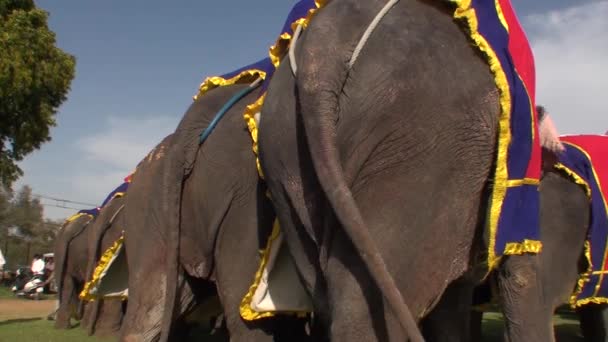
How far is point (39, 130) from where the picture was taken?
18703 mm

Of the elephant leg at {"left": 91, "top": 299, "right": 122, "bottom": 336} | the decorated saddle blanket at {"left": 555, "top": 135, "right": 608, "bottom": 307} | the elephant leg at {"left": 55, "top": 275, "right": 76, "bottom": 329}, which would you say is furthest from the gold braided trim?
the elephant leg at {"left": 55, "top": 275, "right": 76, "bottom": 329}

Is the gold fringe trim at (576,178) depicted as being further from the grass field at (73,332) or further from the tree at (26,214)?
the tree at (26,214)

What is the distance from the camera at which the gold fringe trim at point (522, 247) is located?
2.38 meters

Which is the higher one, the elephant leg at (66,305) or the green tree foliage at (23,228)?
the green tree foliage at (23,228)

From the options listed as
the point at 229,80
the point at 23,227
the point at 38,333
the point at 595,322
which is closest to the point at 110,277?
the point at 229,80

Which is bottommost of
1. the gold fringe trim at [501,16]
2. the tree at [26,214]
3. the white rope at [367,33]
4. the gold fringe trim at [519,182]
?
the gold fringe trim at [519,182]

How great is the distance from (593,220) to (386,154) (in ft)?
9.09

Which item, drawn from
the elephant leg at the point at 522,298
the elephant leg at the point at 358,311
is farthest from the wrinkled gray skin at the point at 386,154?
the elephant leg at the point at 522,298

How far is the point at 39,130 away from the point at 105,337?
11.8 m

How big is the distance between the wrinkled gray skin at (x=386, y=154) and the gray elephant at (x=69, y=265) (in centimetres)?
872

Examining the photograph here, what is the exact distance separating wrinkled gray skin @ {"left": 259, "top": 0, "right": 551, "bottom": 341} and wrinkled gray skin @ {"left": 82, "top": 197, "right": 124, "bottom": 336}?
13.3ft

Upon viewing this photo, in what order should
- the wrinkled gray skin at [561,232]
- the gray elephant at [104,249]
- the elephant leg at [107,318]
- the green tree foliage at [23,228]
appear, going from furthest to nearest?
the green tree foliage at [23,228] → the elephant leg at [107,318] → the gray elephant at [104,249] → the wrinkled gray skin at [561,232]

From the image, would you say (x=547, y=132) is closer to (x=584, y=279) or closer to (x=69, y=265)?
(x=584, y=279)

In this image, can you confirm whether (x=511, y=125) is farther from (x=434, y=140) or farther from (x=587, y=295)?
(x=587, y=295)
